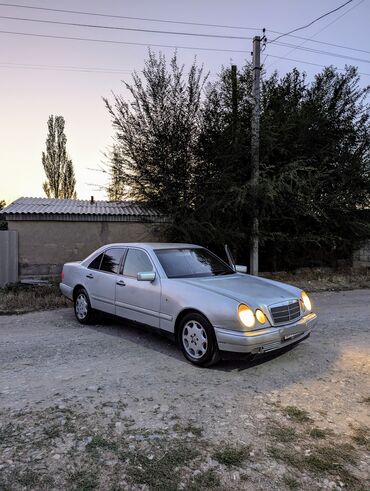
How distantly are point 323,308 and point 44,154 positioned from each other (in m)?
26.1

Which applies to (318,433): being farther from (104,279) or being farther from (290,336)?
(104,279)

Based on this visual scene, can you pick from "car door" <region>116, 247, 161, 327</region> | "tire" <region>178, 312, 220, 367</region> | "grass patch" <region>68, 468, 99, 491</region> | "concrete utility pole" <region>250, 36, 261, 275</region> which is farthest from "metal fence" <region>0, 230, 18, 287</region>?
"grass patch" <region>68, 468, 99, 491</region>

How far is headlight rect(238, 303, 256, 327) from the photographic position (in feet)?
14.6

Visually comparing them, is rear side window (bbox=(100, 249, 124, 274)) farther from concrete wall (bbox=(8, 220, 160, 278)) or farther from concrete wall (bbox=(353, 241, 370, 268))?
concrete wall (bbox=(353, 241, 370, 268))

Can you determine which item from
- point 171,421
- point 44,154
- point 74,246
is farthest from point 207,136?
point 44,154

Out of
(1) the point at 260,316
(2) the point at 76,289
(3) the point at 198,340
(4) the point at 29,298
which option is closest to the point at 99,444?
(3) the point at 198,340

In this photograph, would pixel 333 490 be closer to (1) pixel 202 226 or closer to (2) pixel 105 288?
(2) pixel 105 288

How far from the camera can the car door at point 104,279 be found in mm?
6240

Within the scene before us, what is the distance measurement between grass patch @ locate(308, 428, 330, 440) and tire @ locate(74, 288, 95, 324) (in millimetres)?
4303

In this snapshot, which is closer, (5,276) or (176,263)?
(176,263)

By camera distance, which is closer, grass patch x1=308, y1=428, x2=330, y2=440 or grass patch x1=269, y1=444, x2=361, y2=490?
grass patch x1=269, y1=444, x2=361, y2=490

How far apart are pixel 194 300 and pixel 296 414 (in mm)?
1745

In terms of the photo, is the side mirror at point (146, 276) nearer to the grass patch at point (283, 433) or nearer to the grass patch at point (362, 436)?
the grass patch at point (283, 433)

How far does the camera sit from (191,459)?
2.89m
